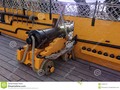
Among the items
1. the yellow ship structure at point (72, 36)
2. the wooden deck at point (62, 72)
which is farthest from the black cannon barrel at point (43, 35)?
the wooden deck at point (62, 72)

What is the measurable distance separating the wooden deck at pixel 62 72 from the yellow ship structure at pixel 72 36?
0.34 ft

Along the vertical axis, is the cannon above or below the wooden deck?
above

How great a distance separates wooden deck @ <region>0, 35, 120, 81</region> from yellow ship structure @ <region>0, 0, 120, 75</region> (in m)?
0.10

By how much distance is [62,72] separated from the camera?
230 cm

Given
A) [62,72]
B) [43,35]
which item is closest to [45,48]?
[43,35]

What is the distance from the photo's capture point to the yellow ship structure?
219 cm

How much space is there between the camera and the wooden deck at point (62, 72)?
2121mm

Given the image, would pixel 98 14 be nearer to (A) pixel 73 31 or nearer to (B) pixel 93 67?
(A) pixel 73 31

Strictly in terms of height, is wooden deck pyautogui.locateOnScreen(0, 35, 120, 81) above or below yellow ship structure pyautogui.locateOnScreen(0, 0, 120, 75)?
below

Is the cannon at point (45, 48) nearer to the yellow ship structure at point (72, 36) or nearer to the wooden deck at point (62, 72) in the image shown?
the yellow ship structure at point (72, 36)

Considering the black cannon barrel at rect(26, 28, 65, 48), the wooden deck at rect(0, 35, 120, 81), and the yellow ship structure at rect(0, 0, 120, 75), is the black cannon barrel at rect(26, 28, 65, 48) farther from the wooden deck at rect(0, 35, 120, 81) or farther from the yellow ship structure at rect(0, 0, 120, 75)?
the wooden deck at rect(0, 35, 120, 81)

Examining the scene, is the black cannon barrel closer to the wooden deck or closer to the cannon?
the cannon

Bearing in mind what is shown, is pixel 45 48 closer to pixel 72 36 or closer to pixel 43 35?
pixel 43 35

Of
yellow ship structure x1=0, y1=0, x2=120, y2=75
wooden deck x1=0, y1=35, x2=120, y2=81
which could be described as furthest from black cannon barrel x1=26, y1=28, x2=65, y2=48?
wooden deck x1=0, y1=35, x2=120, y2=81
